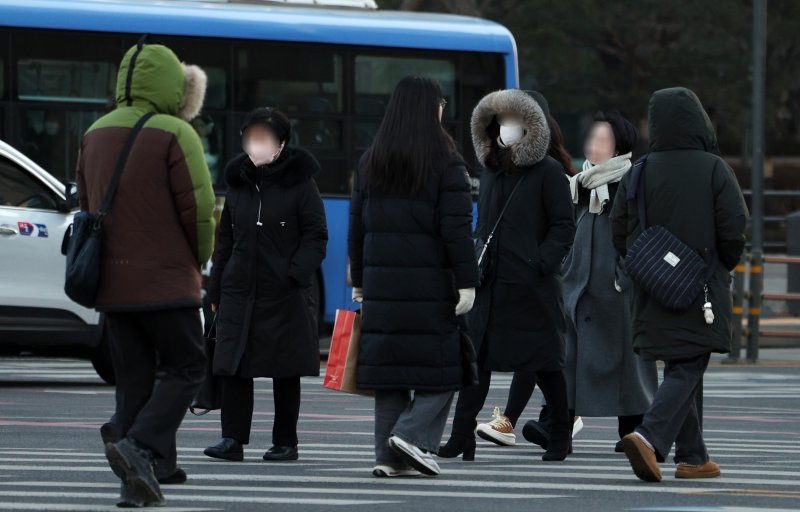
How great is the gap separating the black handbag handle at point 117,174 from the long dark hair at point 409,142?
1.35m

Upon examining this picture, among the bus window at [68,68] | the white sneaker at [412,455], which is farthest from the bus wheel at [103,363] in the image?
the white sneaker at [412,455]

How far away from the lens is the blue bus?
17578 mm

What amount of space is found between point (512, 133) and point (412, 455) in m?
1.92

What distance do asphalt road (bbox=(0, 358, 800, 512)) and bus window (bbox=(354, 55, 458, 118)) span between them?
6223 mm

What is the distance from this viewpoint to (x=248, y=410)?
9.28m

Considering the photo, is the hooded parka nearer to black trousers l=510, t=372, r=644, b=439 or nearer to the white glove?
the white glove

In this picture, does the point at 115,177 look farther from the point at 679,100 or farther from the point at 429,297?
the point at 679,100

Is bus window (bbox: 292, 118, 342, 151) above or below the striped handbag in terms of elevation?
above

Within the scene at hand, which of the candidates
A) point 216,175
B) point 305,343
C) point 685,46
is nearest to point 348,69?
point 216,175

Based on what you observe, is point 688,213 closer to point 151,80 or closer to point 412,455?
point 412,455

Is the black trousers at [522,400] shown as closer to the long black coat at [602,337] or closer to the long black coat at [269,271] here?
the long black coat at [602,337]

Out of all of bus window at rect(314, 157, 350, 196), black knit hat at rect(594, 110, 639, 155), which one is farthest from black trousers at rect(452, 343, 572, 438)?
bus window at rect(314, 157, 350, 196)

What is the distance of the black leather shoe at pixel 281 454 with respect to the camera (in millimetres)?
9125

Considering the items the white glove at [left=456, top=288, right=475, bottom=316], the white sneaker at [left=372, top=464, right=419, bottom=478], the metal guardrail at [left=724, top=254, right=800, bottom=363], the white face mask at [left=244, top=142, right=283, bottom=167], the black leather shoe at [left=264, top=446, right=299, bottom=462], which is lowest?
the metal guardrail at [left=724, top=254, right=800, bottom=363]
